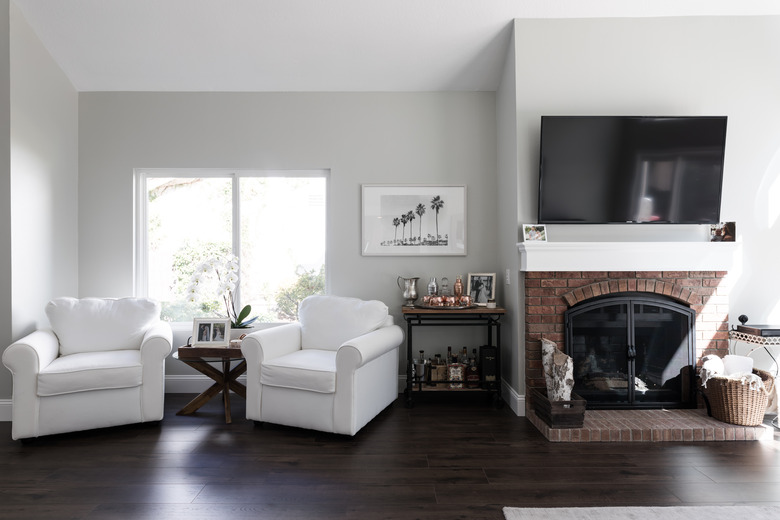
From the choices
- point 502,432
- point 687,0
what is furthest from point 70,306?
point 687,0

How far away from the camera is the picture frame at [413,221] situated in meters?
4.31

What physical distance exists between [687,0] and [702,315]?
86.0 inches

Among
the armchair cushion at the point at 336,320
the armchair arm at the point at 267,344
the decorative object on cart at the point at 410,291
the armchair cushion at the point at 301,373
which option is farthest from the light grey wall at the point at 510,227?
the armchair arm at the point at 267,344

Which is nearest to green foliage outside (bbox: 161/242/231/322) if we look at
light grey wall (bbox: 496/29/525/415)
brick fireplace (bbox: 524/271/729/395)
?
light grey wall (bbox: 496/29/525/415)

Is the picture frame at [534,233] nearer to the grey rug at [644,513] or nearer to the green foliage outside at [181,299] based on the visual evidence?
the grey rug at [644,513]

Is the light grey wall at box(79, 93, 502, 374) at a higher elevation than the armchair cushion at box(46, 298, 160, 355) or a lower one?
higher

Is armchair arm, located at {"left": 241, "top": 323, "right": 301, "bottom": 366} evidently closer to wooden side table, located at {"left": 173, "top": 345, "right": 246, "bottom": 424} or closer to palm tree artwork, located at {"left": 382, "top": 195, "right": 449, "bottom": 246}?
wooden side table, located at {"left": 173, "top": 345, "right": 246, "bottom": 424}

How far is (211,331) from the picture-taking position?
367cm

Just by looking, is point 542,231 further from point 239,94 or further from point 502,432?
point 239,94

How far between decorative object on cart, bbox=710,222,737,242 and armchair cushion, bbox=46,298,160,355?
13.6 ft

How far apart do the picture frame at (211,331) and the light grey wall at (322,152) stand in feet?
2.79

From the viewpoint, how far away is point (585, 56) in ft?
11.8

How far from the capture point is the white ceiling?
3484 mm

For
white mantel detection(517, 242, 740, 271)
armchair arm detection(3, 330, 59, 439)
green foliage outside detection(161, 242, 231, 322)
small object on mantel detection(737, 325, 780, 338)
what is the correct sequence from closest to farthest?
1. armchair arm detection(3, 330, 59, 439)
2. small object on mantel detection(737, 325, 780, 338)
3. white mantel detection(517, 242, 740, 271)
4. green foliage outside detection(161, 242, 231, 322)
